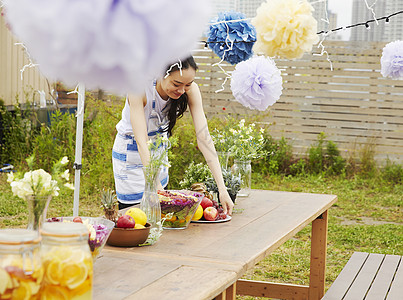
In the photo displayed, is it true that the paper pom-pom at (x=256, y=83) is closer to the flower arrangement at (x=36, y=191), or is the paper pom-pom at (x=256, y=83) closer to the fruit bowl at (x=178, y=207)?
the fruit bowl at (x=178, y=207)

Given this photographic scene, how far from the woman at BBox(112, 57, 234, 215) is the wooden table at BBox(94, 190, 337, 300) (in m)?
0.26

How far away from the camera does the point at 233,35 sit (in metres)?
1.76

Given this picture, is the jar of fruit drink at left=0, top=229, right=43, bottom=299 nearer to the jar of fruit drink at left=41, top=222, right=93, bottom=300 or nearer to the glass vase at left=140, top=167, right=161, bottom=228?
the jar of fruit drink at left=41, top=222, right=93, bottom=300

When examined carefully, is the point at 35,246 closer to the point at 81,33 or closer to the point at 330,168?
the point at 81,33

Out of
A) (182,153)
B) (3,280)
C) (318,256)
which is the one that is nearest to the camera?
(3,280)

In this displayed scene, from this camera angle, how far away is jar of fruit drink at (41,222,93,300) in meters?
1.04

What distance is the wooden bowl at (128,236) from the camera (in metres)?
1.84

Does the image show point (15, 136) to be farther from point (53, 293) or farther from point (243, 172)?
point (53, 293)

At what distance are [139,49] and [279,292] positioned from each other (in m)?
3.07

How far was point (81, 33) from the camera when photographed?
0.45m

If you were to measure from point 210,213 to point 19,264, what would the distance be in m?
1.42


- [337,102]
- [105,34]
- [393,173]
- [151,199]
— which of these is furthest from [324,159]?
[105,34]

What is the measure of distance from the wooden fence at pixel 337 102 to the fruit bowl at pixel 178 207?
15.6ft

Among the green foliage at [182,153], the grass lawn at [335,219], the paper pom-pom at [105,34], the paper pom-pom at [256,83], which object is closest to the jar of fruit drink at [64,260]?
the paper pom-pom at [105,34]
